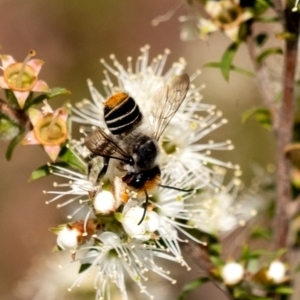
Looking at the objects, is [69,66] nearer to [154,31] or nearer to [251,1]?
[154,31]

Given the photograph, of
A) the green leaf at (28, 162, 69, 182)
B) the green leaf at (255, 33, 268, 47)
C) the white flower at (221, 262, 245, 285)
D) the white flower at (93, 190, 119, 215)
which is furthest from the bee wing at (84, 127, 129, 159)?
the green leaf at (255, 33, 268, 47)

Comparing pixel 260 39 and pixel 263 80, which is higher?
pixel 260 39

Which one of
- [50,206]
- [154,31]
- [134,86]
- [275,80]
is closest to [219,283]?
[134,86]

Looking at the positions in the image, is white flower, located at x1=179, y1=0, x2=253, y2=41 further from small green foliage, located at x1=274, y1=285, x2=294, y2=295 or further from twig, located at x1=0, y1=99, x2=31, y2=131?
small green foliage, located at x1=274, y1=285, x2=294, y2=295

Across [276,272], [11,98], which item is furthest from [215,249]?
[11,98]

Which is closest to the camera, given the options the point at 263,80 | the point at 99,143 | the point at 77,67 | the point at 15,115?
the point at 99,143

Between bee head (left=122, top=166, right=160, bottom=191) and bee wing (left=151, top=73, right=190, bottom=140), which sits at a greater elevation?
bee wing (left=151, top=73, right=190, bottom=140)

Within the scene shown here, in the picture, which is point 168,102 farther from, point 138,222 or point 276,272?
point 276,272
